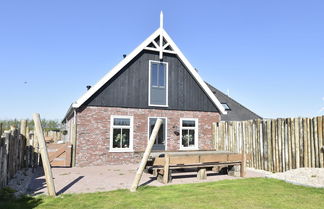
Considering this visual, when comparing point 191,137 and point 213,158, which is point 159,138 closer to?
point 191,137

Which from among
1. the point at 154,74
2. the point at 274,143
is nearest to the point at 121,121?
the point at 154,74

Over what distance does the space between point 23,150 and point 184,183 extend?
7.38m

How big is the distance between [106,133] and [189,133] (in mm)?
5390

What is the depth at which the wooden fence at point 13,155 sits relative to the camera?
7277 mm

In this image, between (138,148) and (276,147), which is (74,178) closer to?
(138,148)

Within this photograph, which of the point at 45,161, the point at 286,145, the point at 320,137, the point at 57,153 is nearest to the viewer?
the point at 45,161

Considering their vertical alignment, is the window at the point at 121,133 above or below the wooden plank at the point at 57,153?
above

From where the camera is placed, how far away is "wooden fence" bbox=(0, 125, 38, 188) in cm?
728

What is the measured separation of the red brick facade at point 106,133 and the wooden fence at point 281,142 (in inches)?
148

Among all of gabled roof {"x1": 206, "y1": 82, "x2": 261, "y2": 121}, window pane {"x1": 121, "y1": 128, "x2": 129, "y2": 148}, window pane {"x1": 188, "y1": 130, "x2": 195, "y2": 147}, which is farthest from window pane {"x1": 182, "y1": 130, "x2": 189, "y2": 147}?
gabled roof {"x1": 206, "y1": 82, "x2": 261, "y2": 121}

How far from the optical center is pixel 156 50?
48.9 feet

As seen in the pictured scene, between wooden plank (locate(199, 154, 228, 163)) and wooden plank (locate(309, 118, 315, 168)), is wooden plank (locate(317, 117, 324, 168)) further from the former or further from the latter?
wooden plank (locate(199, 154, 228, 163))

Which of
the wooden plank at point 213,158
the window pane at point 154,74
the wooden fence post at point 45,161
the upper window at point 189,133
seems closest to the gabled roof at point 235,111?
the upper window at point 189,133

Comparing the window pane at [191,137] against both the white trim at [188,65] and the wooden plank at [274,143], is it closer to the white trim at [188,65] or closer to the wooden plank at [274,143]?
the white trim at [188,65]
